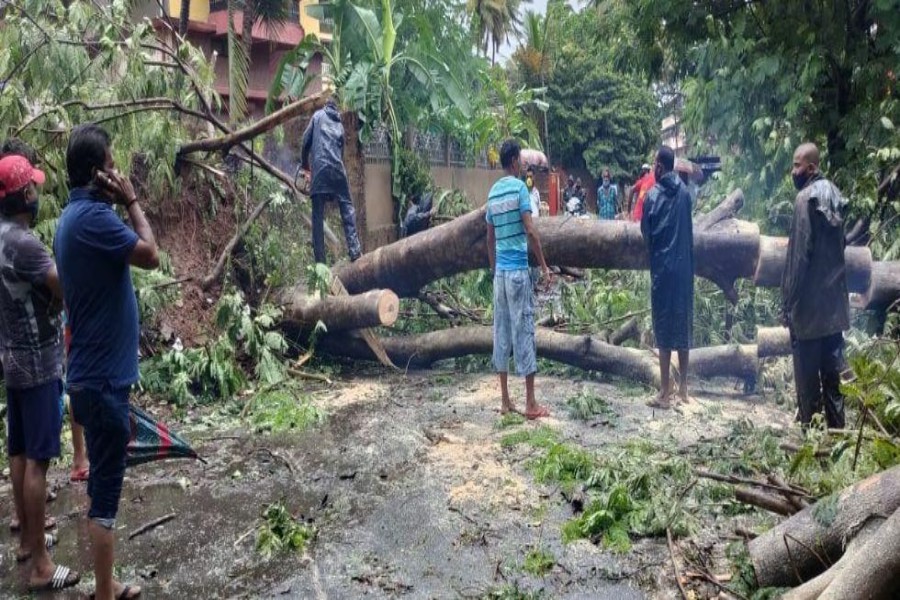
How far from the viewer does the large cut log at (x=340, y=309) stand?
687 centimetres

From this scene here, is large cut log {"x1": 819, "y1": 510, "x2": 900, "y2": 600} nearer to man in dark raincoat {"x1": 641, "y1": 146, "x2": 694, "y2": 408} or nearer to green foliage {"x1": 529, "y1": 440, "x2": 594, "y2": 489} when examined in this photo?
green foliage {"x1": 529, "y1": 440, "x2": 594, "y2": 489}

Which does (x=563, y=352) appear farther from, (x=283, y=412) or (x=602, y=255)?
(x=283, y=412)

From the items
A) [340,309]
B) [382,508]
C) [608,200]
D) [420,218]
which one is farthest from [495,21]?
[382,508]

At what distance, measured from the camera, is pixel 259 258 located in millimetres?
7883

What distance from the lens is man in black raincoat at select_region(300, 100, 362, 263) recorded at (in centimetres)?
763

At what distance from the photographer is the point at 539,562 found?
3.22m

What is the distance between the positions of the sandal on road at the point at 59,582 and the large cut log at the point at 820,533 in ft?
9.56

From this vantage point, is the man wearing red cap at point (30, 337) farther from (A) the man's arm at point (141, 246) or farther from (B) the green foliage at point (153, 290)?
(B) the green foliage at point (153, 290)

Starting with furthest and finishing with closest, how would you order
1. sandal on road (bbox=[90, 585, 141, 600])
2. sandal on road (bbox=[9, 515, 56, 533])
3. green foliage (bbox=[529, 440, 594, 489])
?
1. green foliage (bbox=[529, 440, 594, 489])
2. sandal on road (bbox=[9, 515, 56, 533])
3. sandal on road (bbox=[90, 585, 141, 600])

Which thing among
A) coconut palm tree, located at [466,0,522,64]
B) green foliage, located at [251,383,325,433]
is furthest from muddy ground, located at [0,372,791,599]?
coconut palm tree, located at [466,0,522,64]

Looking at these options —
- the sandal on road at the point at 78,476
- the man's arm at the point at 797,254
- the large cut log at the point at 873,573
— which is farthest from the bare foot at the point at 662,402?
the sandal on road at the point at 78,476

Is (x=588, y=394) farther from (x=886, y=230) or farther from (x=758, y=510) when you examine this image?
(x=886, y=230)

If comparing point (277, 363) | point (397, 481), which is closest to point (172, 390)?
point (277, 363)

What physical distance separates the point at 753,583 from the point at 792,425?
2.63 metres
